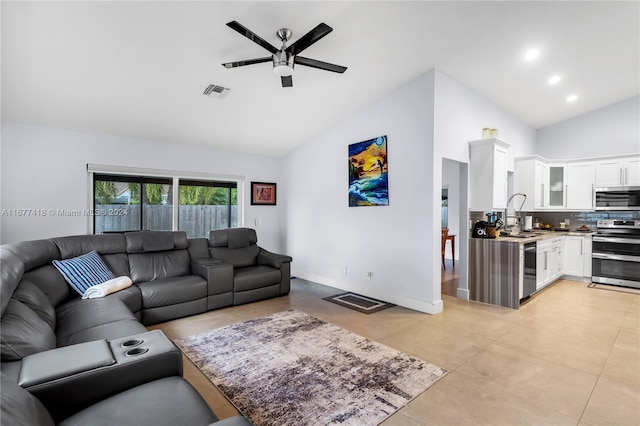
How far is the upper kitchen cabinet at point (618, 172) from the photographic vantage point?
17.0 ft

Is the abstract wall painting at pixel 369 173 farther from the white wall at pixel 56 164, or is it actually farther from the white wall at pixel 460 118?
the white wall at pixel 56 164

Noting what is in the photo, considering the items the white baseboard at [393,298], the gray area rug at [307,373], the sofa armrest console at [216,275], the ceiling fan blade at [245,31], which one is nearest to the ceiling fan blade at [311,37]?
the ceiling fan blade at [245,31]

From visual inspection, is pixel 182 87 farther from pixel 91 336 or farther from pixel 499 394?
pixel 499 394

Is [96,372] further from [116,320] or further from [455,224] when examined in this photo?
[455,224]

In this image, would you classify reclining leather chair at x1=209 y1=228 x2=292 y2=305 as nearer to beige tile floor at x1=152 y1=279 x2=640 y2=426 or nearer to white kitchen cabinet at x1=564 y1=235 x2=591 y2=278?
beige tile floor at x1=152 y1=279 x2=640 y2=426

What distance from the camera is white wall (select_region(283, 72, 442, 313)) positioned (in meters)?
4.00

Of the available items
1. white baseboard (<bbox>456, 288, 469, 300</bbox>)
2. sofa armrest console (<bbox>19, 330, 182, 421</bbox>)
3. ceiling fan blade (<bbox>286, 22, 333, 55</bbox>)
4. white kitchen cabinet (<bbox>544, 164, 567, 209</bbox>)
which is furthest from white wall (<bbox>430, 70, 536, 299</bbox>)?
sofa armrest console (<bbox>19, 330, 182, 421</bbox>)

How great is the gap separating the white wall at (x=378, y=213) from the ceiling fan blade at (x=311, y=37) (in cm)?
198

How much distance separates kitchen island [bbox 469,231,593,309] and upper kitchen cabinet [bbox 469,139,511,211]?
1.82 feet

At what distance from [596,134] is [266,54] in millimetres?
6258

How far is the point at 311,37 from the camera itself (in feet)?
8.30

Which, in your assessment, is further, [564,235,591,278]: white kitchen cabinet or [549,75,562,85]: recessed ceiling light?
[564,235,591,278]: white kitchen cabinet

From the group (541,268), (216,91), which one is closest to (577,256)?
(541,268)

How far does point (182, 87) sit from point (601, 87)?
6193 mm
